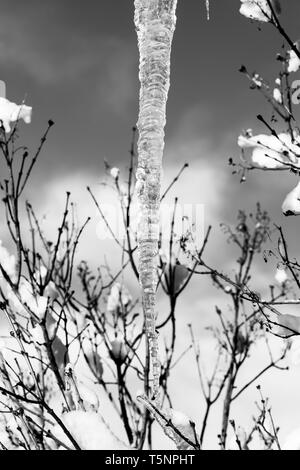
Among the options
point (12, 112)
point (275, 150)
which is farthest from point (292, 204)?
point (12, 112)

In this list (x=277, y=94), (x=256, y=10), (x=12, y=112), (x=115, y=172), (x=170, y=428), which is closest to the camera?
(x=170, y=428)

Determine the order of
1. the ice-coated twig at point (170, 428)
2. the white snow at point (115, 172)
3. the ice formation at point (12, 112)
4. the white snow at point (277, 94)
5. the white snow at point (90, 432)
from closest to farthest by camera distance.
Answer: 1. the ice-coated twig at point (170, 428)
2. the white snow at point (90, 432)
3. the white snow at point (277, 94)
4. the ice formation at point (12, 112)
5. the white snow at point (115, 172)

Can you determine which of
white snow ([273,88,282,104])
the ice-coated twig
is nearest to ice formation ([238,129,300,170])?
white snow ([273,88,282,104])

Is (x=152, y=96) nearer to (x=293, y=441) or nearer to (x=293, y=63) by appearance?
(x=293, y=63)

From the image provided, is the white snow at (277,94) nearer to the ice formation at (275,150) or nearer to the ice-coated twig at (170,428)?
the ice formation at (275,150)

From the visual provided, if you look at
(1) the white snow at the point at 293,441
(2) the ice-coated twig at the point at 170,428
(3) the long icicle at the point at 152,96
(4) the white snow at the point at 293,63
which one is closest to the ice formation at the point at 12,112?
(3) the long icicle at the point at 152,96

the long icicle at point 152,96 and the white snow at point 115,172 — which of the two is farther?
the white snow at point 115,172

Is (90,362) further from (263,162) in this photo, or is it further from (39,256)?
(263,162)

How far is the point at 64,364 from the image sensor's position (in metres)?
3.92

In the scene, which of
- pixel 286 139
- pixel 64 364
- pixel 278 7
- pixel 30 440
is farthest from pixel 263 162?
pixel 30 440

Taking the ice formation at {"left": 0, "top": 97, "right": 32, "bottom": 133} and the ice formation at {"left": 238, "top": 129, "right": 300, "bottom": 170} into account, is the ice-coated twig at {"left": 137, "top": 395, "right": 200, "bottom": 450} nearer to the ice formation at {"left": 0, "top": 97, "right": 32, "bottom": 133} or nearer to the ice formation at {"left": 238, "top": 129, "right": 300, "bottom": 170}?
the ice formation at {"left": 238, "top": 129, "right": 300, "bottom": 170}

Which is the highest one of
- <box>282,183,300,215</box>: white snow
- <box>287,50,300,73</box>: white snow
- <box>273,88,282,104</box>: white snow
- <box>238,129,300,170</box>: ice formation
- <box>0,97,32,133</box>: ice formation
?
<box>0,97,32,133</box>: ice formation

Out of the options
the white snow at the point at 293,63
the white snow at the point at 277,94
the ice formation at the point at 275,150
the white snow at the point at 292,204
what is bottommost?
the white snow at the point at 292,204
